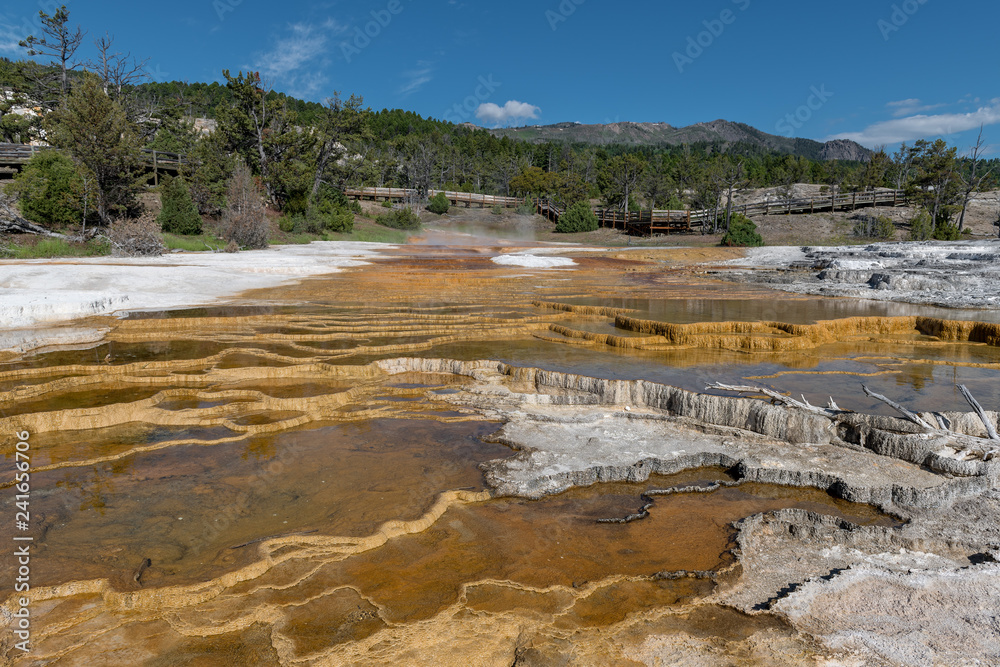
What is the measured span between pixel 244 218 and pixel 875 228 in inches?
1139

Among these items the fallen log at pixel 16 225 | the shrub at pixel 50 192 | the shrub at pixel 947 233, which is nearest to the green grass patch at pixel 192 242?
the shrub at pixel 50 192

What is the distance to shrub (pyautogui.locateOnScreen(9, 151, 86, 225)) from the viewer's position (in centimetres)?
1745

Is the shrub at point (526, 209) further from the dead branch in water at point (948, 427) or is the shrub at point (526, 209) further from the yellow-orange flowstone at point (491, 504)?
the dead branch in water at point (948, 427)

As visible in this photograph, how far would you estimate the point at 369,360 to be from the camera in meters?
7.16

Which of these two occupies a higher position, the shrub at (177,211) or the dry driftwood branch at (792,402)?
the shrub at (177,211)

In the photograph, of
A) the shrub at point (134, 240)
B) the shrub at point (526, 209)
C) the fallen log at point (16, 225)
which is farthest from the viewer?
the shrub at point (526, 209)

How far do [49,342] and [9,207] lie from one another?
12102mm

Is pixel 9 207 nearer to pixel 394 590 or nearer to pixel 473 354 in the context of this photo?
pixel 473 354

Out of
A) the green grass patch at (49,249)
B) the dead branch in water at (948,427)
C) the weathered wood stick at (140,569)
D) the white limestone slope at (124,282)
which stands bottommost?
the weathered wood stick at (140,569)

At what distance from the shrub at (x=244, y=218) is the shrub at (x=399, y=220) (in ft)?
46.8

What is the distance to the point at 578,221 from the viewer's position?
37.6m

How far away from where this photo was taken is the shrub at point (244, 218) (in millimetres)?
20734

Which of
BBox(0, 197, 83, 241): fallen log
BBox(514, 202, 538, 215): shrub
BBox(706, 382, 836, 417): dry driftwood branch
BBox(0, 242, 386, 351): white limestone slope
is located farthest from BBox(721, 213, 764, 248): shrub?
BBox(0, 197, 83, 241): fallen log

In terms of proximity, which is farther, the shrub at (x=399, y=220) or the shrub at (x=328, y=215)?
the shrub at (x=399, y=220)
